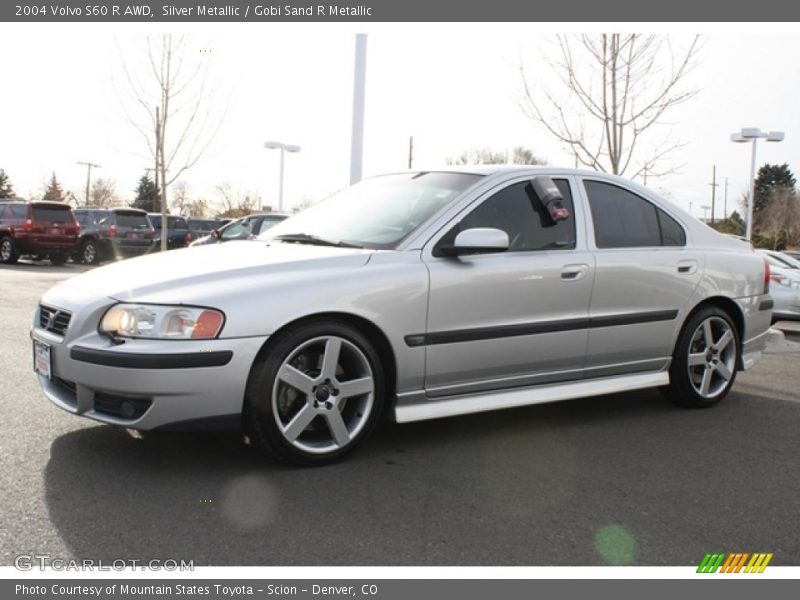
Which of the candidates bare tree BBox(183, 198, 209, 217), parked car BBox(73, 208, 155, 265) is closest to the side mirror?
parked car BBox(73, 208, 155, 265)

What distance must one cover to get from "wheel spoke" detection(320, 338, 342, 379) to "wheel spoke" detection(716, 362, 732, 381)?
3116mm

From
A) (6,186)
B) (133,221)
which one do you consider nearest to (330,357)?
(133,221)

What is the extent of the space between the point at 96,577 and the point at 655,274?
153 inches

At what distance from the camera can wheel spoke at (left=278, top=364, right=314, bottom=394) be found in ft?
13.0

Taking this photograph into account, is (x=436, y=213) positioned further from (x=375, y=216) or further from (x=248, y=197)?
(x=248, y=197)

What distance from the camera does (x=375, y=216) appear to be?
4910 millimetres

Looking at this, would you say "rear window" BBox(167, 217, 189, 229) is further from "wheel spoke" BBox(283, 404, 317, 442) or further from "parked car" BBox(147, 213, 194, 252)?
"wheel spoke" BBox(283, 404, 317, 442)

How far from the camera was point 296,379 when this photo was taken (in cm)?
399

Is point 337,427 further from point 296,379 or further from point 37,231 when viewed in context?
point 37,231

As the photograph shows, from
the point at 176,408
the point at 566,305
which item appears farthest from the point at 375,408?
the point at 566,305

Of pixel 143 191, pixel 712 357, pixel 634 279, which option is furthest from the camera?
pixel 143 191

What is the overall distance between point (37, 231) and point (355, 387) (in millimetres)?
18931

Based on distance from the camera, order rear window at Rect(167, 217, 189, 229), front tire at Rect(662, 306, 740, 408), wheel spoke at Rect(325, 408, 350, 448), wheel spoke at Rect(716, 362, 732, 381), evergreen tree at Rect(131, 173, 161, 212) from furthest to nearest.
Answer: evergreen tree at Rect(131, 173, 161, 212) < rear window at Rect(167, 217, 189, 229) < wheel spoke at Rect(716, 362, 732, 381) < front tire at Rect(662, 306, 740, 408) < wheel spoke at Rect(325, 408, 350, 448)

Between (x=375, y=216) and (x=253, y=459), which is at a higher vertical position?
(x=375, y=216)
